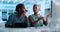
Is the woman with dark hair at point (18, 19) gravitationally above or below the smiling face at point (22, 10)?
below

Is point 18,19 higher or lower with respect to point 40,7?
lower

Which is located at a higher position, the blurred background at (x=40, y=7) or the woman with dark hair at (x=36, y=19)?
the blurred background at (x=40, y=7)

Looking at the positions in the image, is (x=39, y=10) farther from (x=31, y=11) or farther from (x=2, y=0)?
(x=2, y=0)

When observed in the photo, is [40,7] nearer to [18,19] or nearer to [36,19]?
[36,19]

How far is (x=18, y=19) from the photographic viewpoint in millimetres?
1326

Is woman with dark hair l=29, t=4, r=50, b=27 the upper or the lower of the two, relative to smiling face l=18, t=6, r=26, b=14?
lower

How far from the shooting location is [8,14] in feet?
4.33

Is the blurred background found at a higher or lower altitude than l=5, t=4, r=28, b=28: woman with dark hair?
higher

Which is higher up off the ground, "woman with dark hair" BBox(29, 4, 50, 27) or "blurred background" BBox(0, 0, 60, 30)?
"blurred background" BBox(0, 0, 60, 30)

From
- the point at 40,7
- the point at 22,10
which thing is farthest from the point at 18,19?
the point at 40,7

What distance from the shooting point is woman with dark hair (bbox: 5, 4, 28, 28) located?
132 centimetres

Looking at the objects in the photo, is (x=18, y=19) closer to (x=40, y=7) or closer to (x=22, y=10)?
(x=22, y=10)

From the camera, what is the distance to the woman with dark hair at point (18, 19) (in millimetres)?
1324

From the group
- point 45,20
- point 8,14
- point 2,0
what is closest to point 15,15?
point 8,14
